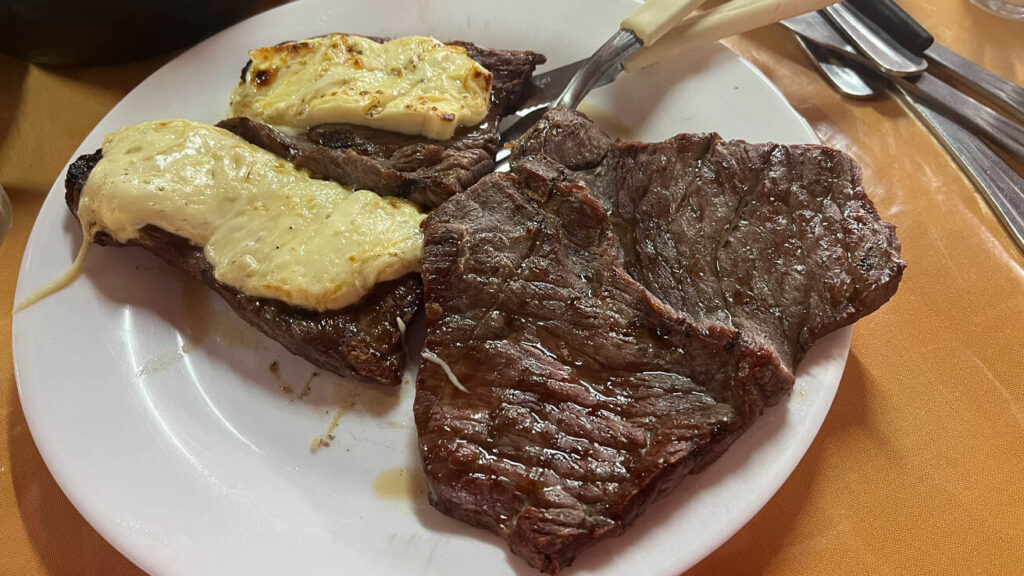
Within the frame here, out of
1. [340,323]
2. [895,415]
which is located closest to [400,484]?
[340,323]

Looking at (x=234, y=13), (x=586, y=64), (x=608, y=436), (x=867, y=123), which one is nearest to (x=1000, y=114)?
(x=867, y=123)

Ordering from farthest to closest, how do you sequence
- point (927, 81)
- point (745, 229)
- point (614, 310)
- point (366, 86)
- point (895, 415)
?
point (927, 81) → point (366, 86) → point (895, 415) → point (745, 229) → point (614, 310)

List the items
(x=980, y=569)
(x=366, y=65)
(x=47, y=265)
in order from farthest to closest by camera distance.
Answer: (x=366, y=65)
(x=47, y=265)
(x=980, y=569)

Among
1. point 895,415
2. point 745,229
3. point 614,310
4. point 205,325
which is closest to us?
point 614,310

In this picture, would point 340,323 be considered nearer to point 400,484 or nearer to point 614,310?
point 400,484

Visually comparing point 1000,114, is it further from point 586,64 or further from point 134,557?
point 134,557

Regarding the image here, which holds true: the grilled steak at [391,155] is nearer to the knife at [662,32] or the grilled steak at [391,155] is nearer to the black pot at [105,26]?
the knife at [662,32]

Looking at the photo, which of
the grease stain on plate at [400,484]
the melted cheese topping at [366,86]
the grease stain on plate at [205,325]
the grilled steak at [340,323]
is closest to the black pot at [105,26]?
the melted cheese topping at [366,86]
